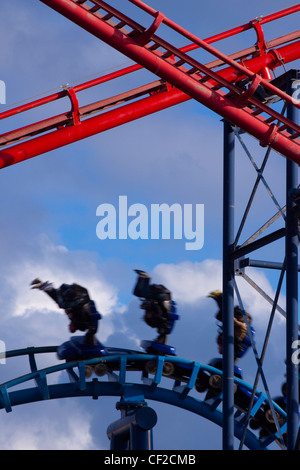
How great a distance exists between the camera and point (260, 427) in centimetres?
1445

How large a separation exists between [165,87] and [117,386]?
4603 millimetres

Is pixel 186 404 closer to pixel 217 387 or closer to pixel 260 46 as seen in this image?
pixel 217 387

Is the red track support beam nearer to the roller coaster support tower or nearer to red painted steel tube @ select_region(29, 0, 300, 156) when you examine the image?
the roller coaster support tower

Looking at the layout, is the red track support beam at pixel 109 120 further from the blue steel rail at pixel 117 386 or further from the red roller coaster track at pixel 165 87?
the blue steel rail at pixel 117 386

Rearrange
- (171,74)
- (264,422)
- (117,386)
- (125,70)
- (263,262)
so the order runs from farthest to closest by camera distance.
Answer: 1. (264,422)
2. (117,386)
3. (125,70)
4. (263,262)
5. (171,74)

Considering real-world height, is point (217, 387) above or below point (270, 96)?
below

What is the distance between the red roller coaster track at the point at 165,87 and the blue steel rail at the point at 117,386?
3.82 metres

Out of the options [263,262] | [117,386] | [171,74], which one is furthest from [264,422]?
[171,74]

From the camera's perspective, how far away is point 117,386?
512 inches

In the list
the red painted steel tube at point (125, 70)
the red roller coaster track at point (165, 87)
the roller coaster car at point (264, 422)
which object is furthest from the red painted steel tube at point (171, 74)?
the roller coaster car at point (264, 422)

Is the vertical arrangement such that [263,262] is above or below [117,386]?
above

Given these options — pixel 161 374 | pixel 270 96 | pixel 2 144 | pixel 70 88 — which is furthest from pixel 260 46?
pixel 161 374

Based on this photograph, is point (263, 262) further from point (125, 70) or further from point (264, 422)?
point (264, 422)
